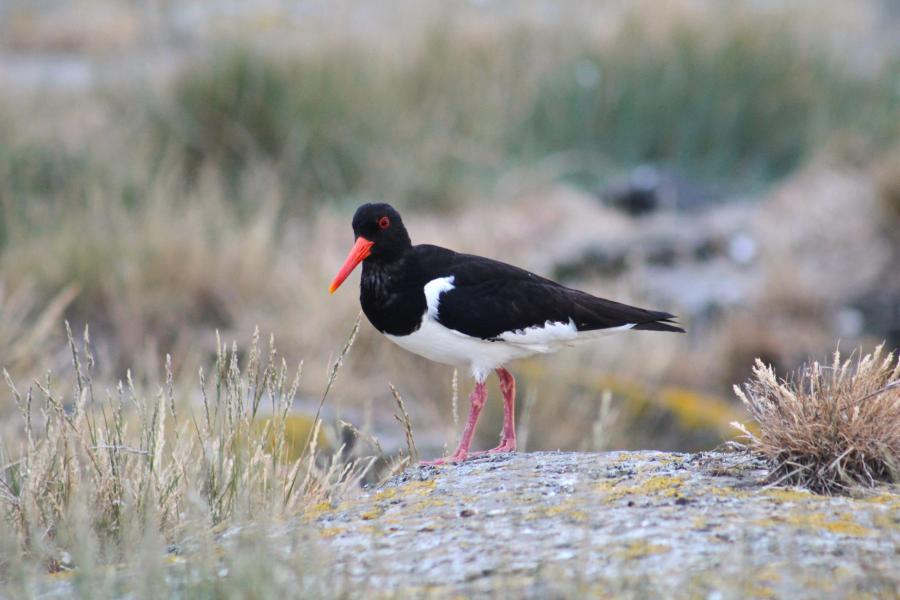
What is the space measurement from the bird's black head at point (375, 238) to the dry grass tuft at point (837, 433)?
181cm

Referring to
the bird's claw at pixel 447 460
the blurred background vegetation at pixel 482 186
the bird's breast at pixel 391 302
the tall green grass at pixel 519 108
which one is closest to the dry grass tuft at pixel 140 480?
the bird's claw at pixel 447 460

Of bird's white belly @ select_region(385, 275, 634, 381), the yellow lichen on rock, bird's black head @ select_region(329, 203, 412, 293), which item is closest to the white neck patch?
bird's white belly @ select_region(385, 275, 634, 381)

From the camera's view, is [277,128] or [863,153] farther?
[863,153]

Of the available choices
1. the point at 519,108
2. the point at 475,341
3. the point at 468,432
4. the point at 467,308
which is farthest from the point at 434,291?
the point at 519,108

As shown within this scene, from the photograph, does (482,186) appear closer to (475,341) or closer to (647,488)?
(475,341)

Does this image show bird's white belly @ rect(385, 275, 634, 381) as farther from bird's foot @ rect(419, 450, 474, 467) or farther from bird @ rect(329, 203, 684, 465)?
bird's foot @ rect(419, 450, 474, 467)

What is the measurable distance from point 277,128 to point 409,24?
4.34 m

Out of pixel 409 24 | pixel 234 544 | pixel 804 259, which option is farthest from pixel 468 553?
pixel 409 24

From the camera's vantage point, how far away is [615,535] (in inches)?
125

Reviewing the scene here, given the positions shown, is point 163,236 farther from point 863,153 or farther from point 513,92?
point 863,153

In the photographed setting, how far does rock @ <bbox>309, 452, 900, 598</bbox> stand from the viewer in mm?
2816

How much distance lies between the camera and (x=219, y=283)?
33.2ft

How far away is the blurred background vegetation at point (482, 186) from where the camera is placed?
9.20 metres

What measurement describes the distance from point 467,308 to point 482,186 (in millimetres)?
8567
